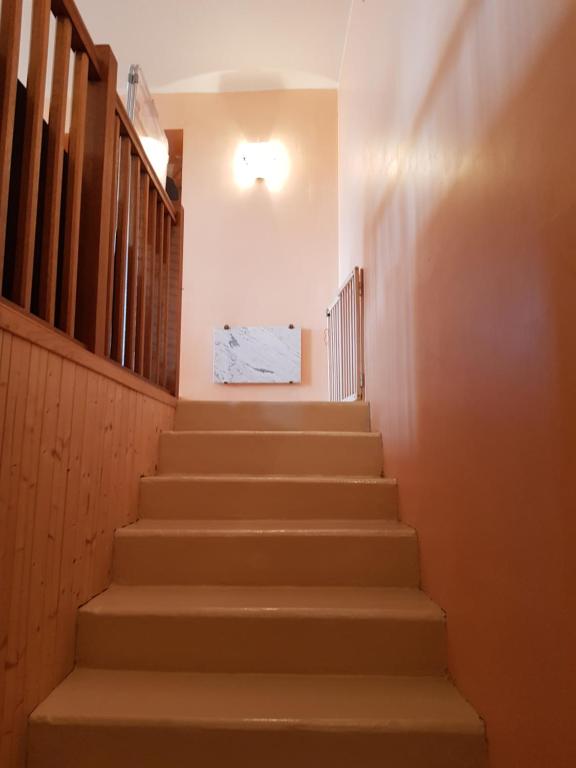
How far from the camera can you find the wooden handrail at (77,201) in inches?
52.4

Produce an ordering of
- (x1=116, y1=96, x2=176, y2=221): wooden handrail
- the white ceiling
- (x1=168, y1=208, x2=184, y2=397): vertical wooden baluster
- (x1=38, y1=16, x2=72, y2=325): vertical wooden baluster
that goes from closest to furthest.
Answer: (x1=38, y1=16, x2=72, y2=325): vertical wooden baluster < (x1=116, y1=96, x2=176, y2=221): wooden handrail < (x1=168, y1=208, x2=184, y2=397): vertical wooden baluster < the white ceiling

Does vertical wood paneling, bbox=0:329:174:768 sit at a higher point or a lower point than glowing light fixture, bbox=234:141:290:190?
lower

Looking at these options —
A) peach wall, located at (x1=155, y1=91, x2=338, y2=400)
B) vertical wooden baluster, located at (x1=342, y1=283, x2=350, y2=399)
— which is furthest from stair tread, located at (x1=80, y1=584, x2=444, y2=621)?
peach wall, located at (x1=155, y1=91, x2=338, y2=400)

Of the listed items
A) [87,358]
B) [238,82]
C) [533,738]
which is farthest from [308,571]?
[238,82]

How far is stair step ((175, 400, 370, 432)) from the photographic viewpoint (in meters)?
2.65

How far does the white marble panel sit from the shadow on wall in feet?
9.61

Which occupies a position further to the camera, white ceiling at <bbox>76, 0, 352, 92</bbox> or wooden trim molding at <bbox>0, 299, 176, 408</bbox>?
white ceiling at <bbox>76, 0, 352, 92</bbox>

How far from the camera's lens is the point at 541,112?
101 centimetres

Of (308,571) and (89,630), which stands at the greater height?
(308,571)

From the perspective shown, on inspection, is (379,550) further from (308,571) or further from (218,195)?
(218,195)

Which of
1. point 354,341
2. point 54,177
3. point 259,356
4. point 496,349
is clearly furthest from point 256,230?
point 496,349

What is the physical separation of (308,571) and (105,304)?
115 cm

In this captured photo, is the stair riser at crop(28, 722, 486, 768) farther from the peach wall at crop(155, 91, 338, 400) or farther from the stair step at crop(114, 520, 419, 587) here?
the peach wall at crop(155, 91, 338, 400)

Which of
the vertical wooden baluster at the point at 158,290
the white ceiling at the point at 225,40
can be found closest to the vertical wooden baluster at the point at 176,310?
the vertical wooden baluster at the point at 158,290
